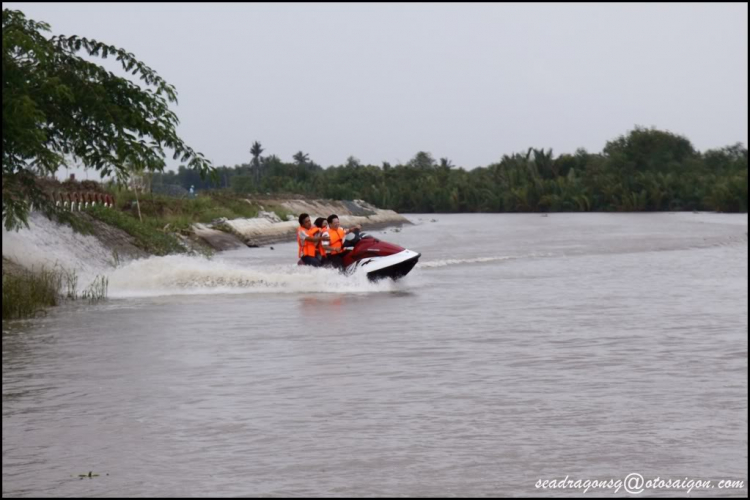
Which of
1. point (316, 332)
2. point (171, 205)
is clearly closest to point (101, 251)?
point (316, 332)

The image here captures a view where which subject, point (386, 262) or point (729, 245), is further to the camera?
point (729, 245)

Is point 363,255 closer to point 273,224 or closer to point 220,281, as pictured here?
point 220,281

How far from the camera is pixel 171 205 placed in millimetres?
50312

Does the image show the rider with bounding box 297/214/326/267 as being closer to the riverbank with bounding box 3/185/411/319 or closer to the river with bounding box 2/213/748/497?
the river with bounding box 2/213/748/497

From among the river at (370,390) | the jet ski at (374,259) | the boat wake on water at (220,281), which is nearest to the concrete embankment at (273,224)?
the boat wake on water at (220,281)

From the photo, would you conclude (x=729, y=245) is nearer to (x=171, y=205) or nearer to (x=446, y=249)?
(x=446, y=249)

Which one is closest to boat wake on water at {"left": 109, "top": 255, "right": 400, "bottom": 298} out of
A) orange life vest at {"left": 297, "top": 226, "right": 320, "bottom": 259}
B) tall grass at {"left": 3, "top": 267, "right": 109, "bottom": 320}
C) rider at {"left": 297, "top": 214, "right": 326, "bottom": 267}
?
rider at {"left": 297, "top": 214, "right": 326, "bottom": 267}

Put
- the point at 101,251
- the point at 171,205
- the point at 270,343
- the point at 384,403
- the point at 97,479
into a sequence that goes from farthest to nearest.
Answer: the point at 171,205 → the point at 101,251 → the point at 270,343 → the point at 384,403 → the point at 97,479

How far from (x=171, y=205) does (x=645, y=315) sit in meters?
33.8

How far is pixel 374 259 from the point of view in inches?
934

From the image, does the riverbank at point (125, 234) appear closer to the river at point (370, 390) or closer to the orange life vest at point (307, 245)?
the river at point (370, 390)

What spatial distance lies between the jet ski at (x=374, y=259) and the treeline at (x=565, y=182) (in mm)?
79098

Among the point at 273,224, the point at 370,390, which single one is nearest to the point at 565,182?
the point at 273,224

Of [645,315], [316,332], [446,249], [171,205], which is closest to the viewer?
[316,332]
